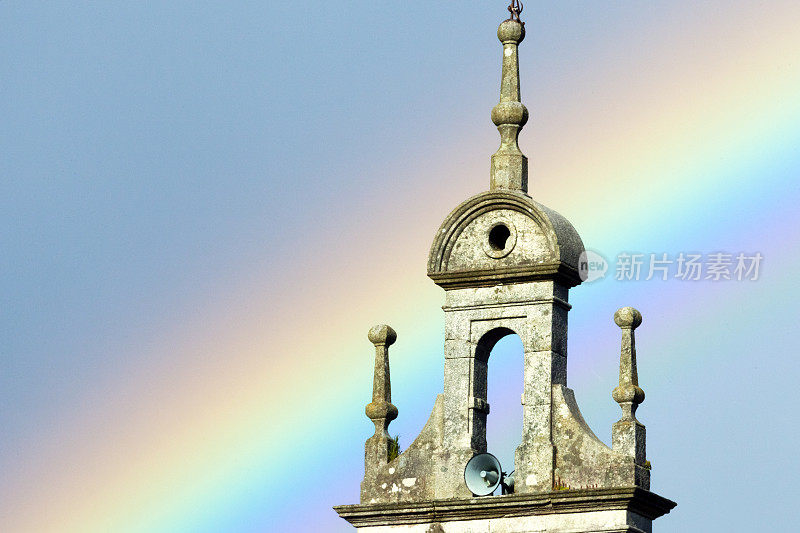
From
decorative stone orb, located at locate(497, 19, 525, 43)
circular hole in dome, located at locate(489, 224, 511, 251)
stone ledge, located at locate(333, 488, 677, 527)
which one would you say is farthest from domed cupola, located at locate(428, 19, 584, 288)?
stone ledge, located at locate(333, 488, 677, 527)

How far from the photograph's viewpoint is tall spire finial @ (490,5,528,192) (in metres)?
37.8

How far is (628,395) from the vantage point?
1415 inches

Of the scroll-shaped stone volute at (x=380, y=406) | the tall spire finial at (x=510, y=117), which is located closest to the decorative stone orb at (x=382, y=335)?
the scroll-shaped stone volute at (x=380, y=406)

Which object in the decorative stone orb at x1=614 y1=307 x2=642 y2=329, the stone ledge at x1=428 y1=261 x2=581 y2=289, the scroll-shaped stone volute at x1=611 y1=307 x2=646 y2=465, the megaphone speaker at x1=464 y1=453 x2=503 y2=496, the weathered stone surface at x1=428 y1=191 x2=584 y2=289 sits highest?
the weathered stone surface at x1=428 y1=191 x2=584 y2=289

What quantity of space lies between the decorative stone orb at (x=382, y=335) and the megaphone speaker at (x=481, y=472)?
231cm

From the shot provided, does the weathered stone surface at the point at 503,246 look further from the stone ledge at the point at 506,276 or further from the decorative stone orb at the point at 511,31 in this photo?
the decorative stone orb at the point at 511,31

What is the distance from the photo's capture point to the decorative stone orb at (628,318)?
36031 millimetres

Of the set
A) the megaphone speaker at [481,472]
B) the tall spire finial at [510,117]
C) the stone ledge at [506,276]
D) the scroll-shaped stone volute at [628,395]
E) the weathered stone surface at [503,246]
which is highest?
the tall spire finial at [510,117]

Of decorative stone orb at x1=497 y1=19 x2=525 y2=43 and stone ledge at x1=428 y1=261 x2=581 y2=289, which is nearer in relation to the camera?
stone ledge at x1=428 y1=261 x2=581 y2=289

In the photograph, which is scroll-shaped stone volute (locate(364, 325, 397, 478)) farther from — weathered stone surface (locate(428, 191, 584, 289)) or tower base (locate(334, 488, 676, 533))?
weathered stone surface (locate(428, 191, 584, 289))

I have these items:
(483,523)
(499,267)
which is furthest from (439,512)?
(499,267)

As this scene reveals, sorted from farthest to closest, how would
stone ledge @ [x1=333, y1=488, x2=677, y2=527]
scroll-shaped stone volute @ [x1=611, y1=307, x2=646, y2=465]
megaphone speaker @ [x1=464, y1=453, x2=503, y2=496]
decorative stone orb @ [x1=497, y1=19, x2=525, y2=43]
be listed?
decorative stone orb @ [x1=497, y1=19, x2=525, y2=43]
megaphone speaker @ [x1=464, y1=453, x2=503, y2=496]
scroll-shaped stone volute @ [x1=611, y1=307, x2=646, y2=465]
stone ledge @ [x1=333, y1=488, x2=677, y2=527]

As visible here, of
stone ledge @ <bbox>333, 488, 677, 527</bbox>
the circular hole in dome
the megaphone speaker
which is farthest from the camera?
the circular hole in dome

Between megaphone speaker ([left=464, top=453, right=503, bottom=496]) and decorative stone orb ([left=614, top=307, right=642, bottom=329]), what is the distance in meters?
2.67
